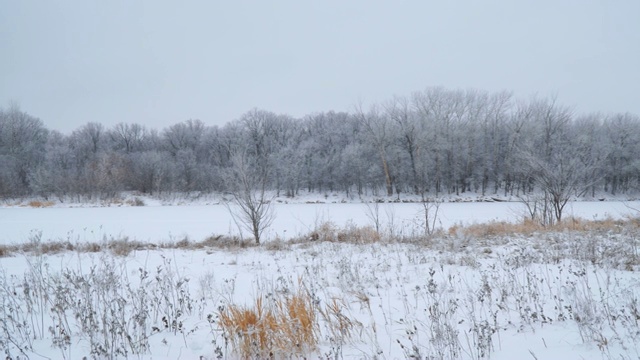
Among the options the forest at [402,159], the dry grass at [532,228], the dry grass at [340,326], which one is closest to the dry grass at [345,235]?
the dry grass at [532,228]

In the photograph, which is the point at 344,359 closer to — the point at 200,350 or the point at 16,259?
the point at 200,350

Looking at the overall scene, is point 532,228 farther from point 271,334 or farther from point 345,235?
point 271,334

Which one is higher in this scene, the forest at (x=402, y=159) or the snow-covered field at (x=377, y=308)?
the forest at (x=402, y=159)

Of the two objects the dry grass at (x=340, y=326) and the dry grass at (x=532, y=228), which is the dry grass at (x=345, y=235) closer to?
the dry grass at (x=532, y=228)

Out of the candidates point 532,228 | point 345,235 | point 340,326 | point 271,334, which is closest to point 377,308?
point 340,326

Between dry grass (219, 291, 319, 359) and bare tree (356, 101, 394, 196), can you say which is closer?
dry grass (219, 291, 319, 359)

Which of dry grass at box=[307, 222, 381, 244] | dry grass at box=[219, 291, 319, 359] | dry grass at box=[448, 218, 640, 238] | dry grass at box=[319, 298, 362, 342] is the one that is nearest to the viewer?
dry grass at box=[219, 291, 319, 359]

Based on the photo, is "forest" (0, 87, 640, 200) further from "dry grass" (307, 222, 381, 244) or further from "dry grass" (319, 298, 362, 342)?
"dry grass" (319, 298, 362, 342)

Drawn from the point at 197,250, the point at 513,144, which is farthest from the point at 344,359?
the point at 513,144

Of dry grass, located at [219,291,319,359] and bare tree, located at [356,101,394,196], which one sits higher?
bare tree, located at [356,101,394,196]

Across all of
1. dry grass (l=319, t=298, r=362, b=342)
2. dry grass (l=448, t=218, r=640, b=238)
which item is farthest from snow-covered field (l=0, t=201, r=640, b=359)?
dry grass (l=448, t=218, r=640, b=238)

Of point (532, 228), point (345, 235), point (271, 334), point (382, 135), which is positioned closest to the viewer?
point (271, 334)

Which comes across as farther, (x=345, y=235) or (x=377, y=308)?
(x=345, y=235)

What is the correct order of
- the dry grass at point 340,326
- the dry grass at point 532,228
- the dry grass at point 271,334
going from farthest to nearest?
the dry grass at point 532,228 → the dry grass at point 340,326 → the dry grass at point 271,334
